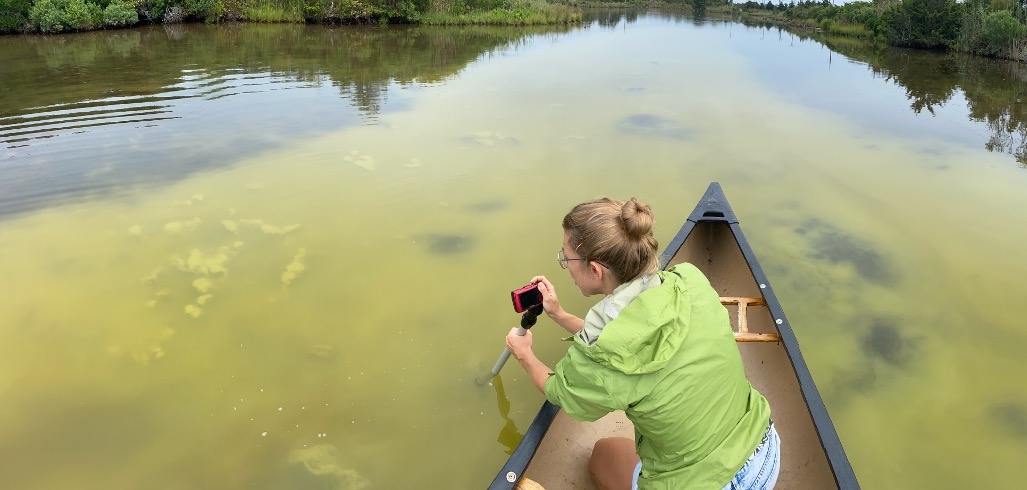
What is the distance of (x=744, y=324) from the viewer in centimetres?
339

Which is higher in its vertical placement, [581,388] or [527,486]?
[581,388]

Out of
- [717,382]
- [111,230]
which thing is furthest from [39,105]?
[717,382]

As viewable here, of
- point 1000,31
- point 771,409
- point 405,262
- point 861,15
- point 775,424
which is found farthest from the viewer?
point 861,15

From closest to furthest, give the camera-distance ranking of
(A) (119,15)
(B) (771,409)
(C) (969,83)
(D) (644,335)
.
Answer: (D) (644,335)
(B) (771,409)
(C) (969,83)
(A) (119,15)

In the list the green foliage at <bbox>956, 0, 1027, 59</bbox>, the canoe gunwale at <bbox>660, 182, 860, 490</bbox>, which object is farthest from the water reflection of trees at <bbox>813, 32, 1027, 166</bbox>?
the canoe gunwale at <bbox>660, 182, 860, 490</bbox>

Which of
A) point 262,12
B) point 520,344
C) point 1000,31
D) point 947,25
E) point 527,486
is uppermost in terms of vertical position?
point 262,12

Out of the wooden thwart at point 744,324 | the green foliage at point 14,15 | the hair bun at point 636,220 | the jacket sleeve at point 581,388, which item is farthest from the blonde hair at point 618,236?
the green foliage at point 14,15

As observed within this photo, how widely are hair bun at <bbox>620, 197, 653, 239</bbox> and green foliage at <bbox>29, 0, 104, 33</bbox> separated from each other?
77.6ft

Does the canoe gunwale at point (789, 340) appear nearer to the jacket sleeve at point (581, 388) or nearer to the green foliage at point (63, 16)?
the jacket sleeve at point (581, 388)

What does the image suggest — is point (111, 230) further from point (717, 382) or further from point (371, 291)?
point (717, 382)

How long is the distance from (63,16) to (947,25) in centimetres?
2967

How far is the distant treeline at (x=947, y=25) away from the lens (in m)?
17.6

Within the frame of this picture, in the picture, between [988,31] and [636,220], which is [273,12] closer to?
[988,31]

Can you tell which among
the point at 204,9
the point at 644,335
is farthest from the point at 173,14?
the point at 644,335
